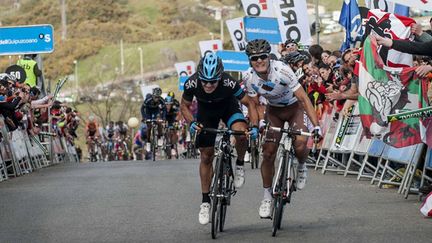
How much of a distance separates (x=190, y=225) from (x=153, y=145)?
59.3 feet

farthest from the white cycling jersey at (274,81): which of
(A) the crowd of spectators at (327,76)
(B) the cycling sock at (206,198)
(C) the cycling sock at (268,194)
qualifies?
(A) the crowd of spectators at (327,76)

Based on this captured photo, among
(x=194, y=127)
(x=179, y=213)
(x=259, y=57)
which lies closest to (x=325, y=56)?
(x=179, y=213)

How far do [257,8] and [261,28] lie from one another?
3.43ft

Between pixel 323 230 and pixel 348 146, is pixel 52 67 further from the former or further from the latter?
pixel 323 230

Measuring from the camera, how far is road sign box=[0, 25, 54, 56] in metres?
30.7

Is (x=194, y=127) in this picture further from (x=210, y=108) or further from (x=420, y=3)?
(x=420, y=3)

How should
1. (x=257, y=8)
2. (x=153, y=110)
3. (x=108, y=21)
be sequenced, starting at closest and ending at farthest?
(x=153, y=110), (x=257, y=8), (x=108, y=21)

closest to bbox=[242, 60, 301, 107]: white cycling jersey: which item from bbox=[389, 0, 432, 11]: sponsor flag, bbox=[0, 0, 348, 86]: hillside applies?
bbox=[389, 0, 432, 11]: sponsor flag

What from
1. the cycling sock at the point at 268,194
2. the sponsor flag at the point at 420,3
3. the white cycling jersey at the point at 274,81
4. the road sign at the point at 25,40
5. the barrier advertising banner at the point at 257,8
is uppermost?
the sponsor flag at the point at 420,3

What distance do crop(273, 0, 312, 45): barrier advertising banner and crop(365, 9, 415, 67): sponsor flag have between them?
12159 millimetres

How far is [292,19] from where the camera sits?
29.6 m

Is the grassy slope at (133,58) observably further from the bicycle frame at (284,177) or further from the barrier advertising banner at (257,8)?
the bicycle frame at (284,177)

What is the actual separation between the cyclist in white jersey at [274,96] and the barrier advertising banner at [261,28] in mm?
19141

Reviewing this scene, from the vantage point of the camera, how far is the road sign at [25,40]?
30.7m
